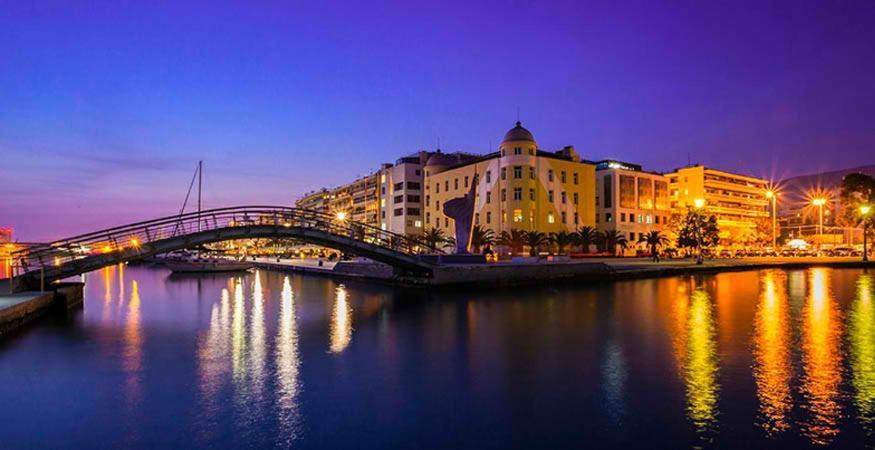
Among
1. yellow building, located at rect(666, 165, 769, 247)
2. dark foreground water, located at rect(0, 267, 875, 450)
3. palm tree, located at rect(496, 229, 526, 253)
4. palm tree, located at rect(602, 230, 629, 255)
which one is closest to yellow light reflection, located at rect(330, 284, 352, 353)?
dark foreground water, located at rect(0, 267, 875, 450)

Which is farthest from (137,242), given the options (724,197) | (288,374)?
(724,197)

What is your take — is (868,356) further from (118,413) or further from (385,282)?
(385,282)

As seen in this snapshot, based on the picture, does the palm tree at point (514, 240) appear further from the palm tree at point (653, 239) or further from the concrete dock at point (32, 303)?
the concrete dock at point (32, 303)

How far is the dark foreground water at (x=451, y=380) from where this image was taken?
9.57 m

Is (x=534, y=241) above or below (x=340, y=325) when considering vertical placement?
above

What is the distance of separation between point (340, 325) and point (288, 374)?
8.77 metres

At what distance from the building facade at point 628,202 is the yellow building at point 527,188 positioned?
5112 mm

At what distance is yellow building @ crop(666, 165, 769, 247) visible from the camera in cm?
11650

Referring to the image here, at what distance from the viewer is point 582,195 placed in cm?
8325

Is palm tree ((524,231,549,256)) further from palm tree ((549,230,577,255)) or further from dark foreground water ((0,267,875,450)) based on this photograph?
dark foreground water ((0,267,875,450))

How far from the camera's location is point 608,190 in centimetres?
8875

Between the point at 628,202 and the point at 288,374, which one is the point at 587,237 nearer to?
the point at 628,202

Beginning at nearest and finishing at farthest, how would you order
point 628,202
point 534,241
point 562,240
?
point 534,241
point 562,240
point 628,202

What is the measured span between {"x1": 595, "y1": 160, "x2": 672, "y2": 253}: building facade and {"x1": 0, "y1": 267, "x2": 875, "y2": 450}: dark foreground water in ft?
206
